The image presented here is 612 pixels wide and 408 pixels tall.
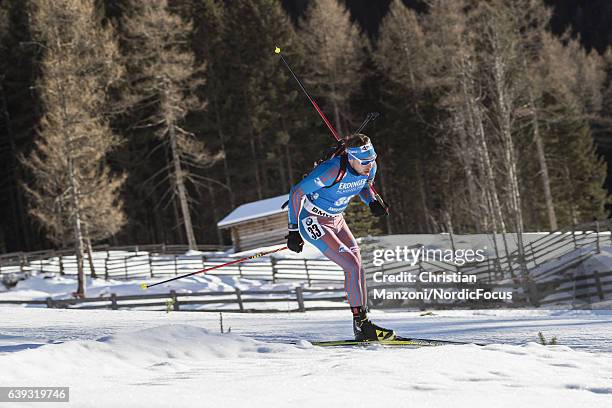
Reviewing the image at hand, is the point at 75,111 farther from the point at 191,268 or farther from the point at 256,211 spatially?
the point at 256,211

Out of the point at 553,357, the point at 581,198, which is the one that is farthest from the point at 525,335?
the point at 581,198

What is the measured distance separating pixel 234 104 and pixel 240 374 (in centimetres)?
3797

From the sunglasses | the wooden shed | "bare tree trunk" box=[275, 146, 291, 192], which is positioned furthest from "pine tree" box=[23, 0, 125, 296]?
the sunglasses

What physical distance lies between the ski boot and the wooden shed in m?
23.0

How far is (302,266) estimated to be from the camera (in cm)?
2469

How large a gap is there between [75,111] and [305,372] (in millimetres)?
20571

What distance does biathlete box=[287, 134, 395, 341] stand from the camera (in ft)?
18.8

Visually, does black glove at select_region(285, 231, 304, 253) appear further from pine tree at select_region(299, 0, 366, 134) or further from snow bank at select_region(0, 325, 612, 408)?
pine tree at select_region(299, 0, 366, 134)

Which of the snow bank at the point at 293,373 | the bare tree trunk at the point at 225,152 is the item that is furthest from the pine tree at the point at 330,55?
the snow bank at the point at 293,373

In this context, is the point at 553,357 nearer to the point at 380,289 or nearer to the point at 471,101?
the point at 380,289

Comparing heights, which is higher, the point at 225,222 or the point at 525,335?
the point at 225,222

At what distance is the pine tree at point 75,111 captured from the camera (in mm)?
22094

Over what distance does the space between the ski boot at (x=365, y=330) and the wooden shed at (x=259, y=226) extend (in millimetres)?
23046

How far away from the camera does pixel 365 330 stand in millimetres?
5965
